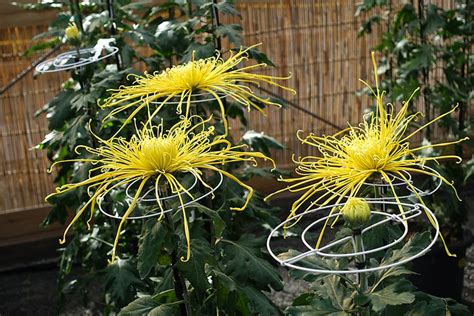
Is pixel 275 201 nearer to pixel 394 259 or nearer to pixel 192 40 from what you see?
pixel 192 40

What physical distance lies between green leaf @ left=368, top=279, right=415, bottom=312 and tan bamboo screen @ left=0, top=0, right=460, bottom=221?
2924 mm

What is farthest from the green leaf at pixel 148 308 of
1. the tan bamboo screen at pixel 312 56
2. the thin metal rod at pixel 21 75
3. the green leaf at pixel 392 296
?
the tan bamboo screen at pixel 312 56

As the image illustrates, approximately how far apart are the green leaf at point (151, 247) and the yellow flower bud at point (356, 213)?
0.40m

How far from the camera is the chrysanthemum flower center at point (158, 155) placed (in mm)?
1282

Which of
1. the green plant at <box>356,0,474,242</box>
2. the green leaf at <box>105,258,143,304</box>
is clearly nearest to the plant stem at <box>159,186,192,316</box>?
the green leaf at <box>105,258,143,304</box>

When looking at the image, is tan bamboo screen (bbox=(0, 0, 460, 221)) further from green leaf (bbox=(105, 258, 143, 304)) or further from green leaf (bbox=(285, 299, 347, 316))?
green leaf (bbox=(285, 299, 347, 316))

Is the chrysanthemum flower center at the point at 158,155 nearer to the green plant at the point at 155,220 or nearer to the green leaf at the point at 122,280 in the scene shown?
the green plant at the point at 155,220

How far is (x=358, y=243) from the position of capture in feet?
3.98

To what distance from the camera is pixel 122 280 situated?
219 cm

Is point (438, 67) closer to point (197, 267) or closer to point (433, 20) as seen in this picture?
point (433, 20)

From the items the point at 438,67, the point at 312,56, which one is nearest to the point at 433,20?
the point at 438,67

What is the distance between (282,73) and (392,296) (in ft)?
10.2

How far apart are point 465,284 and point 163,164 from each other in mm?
2654

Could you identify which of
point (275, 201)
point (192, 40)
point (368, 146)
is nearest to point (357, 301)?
point (368, 146)
